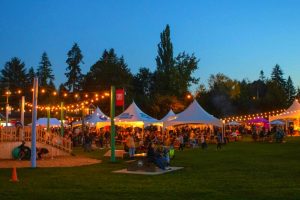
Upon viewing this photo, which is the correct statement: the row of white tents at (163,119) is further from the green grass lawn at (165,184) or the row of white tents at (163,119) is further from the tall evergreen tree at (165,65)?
the tall evergreen tree at (165,65)

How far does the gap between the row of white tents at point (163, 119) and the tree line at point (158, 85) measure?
63.3ft

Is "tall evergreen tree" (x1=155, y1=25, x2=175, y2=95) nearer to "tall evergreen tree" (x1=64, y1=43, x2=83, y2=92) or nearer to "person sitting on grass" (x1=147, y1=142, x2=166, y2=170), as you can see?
"tall evergreen tree" (x1=64, y1=43, x2=83, y2=92)

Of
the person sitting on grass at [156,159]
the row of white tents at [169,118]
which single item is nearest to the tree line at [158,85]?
the row of white tents at [169,118]

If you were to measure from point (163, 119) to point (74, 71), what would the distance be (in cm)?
5031

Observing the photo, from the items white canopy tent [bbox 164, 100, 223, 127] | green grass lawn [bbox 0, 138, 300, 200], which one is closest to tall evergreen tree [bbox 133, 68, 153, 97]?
white canopy tent [bbox 164, 100, 223, 127]

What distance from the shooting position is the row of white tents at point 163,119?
113 ft

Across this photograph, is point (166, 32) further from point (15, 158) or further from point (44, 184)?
point (44, 184)

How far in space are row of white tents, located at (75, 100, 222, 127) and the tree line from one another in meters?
19.3

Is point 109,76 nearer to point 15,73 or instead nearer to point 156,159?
point 15,73

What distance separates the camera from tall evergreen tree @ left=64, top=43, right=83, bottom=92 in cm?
8694

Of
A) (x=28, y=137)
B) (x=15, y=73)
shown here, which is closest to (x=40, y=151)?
(x=28, y=137)

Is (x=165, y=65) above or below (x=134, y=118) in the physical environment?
above

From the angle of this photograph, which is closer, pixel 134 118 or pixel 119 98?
pixel 119 98

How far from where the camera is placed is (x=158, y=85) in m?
66.3
